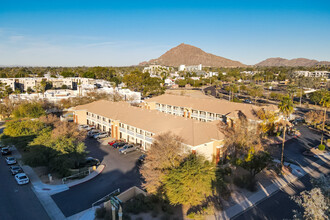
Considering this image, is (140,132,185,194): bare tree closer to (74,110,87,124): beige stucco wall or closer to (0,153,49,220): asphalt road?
(0,153,49,220): asphalt road

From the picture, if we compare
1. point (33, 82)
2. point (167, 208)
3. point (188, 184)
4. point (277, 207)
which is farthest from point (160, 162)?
point (33, 82)

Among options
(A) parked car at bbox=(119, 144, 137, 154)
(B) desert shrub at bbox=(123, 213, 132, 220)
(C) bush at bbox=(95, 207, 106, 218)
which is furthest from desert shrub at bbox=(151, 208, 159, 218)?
(A) parked car at bbox=(119, 144, 137, 154)

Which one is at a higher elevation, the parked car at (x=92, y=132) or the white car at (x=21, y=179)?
the parked car at (x=92, y=132)

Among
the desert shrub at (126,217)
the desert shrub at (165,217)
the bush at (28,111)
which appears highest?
the bush at (28,111)

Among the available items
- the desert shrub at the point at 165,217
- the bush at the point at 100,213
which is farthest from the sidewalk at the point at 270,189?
the bush at the point at 100,213

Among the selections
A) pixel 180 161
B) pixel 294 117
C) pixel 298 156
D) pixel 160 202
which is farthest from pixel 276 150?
pixel 294 117

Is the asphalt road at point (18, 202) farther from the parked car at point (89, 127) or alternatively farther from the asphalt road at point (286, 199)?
the parked car at point (89, 127)

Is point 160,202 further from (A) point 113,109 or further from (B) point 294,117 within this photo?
(B) point 294,117
